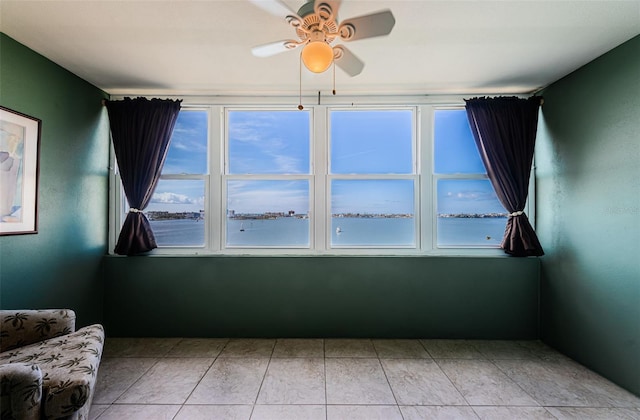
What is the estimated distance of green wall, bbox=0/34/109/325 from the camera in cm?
221

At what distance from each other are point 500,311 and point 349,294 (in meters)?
1.59

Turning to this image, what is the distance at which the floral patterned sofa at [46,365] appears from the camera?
1.36m

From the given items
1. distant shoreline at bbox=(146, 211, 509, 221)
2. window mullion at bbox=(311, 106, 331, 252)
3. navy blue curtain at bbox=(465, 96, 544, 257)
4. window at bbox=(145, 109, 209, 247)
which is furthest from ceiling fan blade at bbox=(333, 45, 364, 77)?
window at bbox=(145, 109, 209, 247)

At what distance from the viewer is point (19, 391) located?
4.47 feet

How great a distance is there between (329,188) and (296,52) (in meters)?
1.37

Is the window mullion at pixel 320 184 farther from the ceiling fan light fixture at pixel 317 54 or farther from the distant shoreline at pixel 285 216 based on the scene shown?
the ceiling fan light fixture at pixel 317 54

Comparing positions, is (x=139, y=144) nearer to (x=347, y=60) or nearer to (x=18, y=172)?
(x=18, y=172)

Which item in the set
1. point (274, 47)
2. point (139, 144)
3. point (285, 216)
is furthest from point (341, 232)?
point (139, 144)

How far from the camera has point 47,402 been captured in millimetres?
1484

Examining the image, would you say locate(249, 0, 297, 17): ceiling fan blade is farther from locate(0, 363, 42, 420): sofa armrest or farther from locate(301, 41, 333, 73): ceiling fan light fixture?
locate(0, 363, 42, 420): sofa armrest

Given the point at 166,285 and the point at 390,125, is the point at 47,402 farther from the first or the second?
the point at 390,125

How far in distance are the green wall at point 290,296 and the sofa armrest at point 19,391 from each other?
165 centimetres

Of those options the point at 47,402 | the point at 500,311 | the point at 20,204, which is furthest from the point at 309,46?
the point at 500,311

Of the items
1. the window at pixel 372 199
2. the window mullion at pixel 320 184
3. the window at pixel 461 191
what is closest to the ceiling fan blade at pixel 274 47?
the window mullion at pixel 320 184
